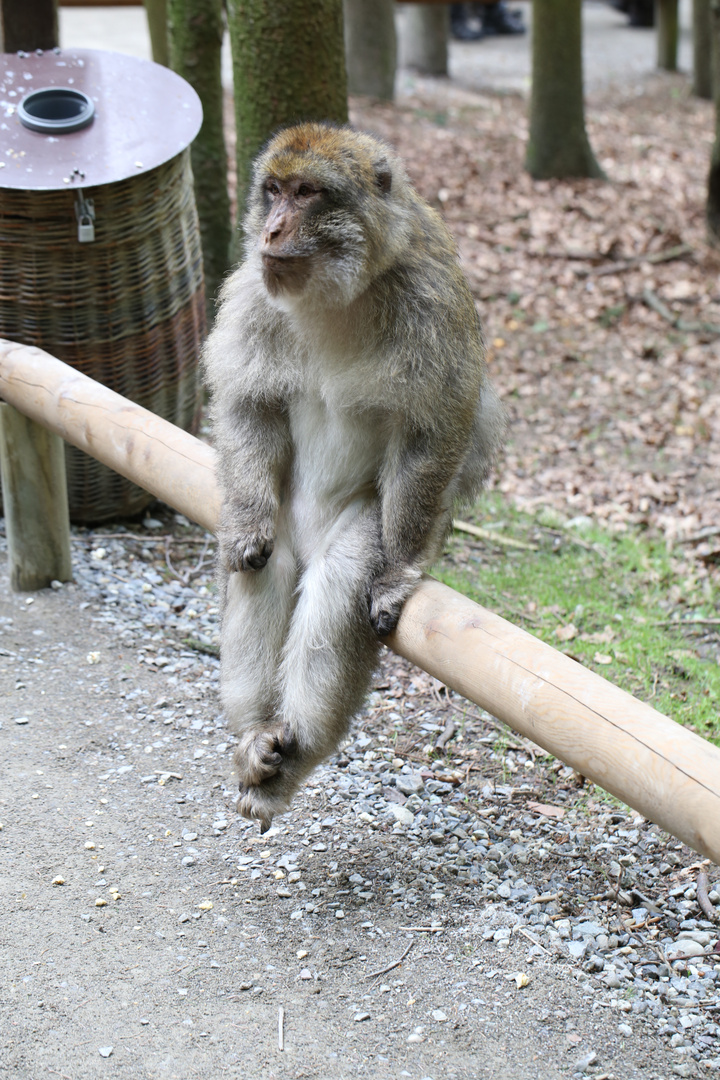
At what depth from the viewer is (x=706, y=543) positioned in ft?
17.1

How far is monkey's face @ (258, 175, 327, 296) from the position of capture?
2596 mm

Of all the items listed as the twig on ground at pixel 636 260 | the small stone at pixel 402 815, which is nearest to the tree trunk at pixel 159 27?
the twig on ground at pixel 636 260

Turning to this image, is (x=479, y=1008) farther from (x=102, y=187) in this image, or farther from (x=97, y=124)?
(x=97, y=124)

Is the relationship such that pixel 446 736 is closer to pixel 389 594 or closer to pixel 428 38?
pixel 389 594

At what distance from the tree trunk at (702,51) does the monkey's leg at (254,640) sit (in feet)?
38.5

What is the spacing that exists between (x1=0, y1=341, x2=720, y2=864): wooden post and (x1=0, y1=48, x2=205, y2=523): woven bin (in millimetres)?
1051

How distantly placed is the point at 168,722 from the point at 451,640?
1401 millimetres

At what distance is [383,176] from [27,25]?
3.21 meters

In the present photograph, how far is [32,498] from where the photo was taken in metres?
4.04

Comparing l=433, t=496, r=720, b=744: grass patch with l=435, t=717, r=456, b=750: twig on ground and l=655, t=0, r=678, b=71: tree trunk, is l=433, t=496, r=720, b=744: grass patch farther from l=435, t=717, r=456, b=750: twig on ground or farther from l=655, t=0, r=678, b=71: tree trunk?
l=655, t=0, r=678, b=71: tree trunk

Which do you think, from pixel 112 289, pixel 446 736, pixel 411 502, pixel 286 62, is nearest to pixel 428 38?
pixel 286 62

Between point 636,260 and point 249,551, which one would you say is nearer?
point 249,551

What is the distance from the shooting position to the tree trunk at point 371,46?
11260mm

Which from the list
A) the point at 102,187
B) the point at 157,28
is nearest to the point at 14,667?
the point at 102,187
